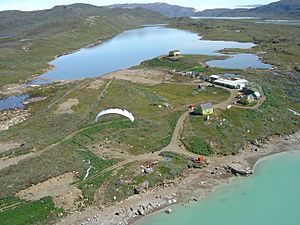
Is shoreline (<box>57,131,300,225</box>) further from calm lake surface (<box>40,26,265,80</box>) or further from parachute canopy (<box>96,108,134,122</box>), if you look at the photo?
calm lake surface (<box>40,26,265,80</box>)

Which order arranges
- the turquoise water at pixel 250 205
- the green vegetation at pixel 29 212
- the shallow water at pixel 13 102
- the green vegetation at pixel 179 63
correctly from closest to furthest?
1. the green vegetation at pixel 29 212
2. the turquoise water at pixel 250 205
3. the shallow water at pixel 13 102
4. the green vegetation at pixel 179 63

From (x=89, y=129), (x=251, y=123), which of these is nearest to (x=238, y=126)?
(x=251, y=123)

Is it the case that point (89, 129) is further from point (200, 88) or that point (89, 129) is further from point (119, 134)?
point (200, 88)

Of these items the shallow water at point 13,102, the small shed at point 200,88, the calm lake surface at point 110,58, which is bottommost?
the calm lake surface at point 110,58

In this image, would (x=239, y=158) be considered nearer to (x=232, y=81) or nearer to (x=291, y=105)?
(x=291, y=105)

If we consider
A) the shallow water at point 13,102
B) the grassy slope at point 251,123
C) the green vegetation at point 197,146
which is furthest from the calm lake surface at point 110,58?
the green vegetation at point 197,146

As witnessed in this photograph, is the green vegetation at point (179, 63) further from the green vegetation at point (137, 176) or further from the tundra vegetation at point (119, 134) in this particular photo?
→ the green vegetation at point (137, 176)
